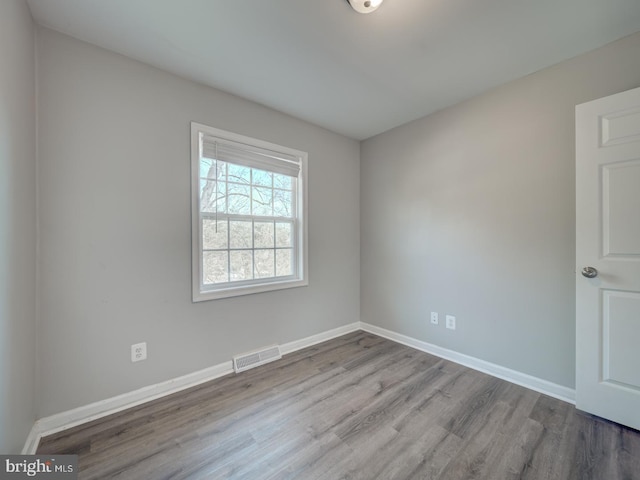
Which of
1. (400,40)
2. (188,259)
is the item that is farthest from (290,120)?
(188,259)

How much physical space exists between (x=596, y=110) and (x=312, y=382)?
9.21ft

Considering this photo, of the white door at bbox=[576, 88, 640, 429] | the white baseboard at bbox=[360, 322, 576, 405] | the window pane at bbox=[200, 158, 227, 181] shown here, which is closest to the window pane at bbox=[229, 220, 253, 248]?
the window pane at bbox=[200, 158, 227, 181]

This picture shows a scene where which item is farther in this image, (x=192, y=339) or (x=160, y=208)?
(x=192, y=339)

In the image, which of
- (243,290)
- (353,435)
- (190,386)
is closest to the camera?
(353,435)

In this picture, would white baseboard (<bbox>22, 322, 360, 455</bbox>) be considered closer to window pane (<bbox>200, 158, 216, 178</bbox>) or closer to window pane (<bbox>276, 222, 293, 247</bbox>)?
window pane (<bbox>276, 222, 293, 247</bbox>)

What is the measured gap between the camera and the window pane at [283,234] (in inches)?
109

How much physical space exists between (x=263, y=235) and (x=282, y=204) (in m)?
0.40

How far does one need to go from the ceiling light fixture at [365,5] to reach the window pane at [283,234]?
1836 mm

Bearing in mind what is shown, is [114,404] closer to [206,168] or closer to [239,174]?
[206,168]

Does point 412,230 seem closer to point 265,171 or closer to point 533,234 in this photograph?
point 533,234

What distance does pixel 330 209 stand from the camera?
10.3ft

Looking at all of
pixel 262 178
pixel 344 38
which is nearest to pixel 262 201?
pixel 262 178

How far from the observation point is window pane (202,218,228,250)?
2.26 metres

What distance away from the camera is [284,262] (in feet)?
9.27
